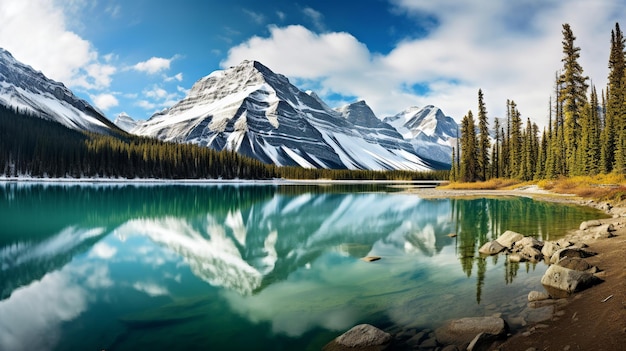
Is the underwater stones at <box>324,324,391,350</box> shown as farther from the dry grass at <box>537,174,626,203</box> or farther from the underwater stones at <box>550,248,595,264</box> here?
the dry grass at <box>537,174,626,203</box>

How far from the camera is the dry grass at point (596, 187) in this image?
34656 millimetres

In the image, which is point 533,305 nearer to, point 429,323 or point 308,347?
point 429,323

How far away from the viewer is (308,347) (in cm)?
802

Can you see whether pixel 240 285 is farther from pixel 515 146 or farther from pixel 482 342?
pixel 515 146

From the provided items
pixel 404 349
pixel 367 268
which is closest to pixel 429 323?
pixel 404 349

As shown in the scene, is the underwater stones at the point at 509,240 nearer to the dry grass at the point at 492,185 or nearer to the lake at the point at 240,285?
the lake at the point at 240,285

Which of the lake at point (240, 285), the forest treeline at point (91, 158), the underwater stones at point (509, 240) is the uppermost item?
the forest treeline at point (91, 158)

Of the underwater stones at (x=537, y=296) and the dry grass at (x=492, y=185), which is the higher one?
the dry grass at (x=492, y=185)

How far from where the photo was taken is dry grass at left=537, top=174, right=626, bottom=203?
34656 millimetres

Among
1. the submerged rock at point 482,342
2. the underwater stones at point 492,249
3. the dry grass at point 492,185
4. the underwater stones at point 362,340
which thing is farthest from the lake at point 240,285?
the dry grass at point 492,185

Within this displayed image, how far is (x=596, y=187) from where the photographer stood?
139 ft

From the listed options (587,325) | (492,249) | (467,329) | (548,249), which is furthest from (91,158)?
(587,325)

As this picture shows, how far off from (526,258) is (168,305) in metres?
13.0

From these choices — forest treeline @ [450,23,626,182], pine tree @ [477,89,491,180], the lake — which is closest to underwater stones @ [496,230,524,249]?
the lake
